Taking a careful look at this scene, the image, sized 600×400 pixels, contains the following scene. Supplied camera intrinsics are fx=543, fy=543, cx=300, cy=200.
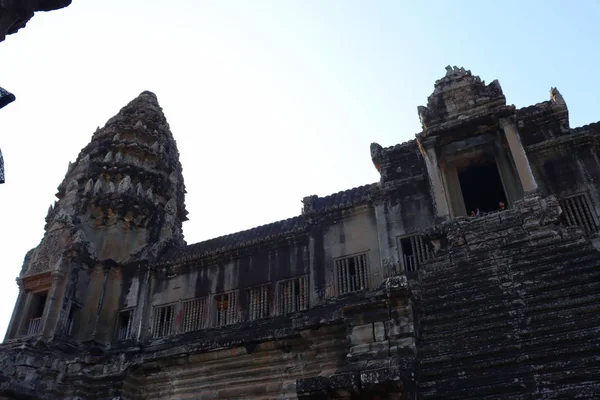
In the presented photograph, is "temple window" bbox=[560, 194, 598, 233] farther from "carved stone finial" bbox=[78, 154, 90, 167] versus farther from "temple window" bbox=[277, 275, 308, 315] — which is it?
"carved stone finial" bbox=[78, 154, 90, 167]

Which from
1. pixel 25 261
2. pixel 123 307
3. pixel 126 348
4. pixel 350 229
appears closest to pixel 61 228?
pixel 25 261

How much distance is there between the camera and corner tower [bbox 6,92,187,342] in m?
15.5

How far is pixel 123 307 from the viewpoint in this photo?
52.1 feet

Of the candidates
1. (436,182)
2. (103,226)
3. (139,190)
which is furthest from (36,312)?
(436,182)

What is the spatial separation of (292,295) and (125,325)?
535cm

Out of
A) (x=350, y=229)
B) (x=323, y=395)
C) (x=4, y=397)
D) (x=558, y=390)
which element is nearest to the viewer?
(x=558, y=390)

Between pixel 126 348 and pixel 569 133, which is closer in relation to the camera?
pixel 569 133

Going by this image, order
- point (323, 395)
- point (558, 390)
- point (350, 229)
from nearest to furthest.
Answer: point (558, 390), point (323, 395), point (350, 229)

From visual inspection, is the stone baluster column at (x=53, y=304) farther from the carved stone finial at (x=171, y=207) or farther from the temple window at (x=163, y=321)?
the carved stone finial at (x=171, y=207)

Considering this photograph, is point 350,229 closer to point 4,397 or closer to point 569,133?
point 569,133

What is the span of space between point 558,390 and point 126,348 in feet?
38.3

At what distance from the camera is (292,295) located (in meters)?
14.0

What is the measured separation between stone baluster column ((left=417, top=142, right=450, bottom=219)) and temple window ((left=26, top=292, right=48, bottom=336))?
11045 millimetres

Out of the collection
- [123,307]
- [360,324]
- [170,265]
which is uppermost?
[170,265]
